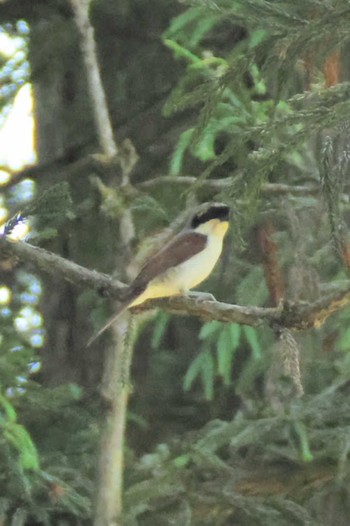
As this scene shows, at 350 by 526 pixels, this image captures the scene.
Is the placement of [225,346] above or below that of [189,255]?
above

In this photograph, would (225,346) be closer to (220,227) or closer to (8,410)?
(220,227)

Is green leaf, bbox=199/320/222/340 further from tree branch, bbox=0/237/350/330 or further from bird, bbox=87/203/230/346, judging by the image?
tree branch, bbox=0/237/350/330

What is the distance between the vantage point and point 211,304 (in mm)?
3084

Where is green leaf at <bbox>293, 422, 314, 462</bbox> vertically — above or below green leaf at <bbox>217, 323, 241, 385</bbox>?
below

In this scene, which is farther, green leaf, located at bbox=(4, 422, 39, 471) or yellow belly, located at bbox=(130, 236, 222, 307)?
yellow belly, located at bbox=(130, 236, 222, 307)

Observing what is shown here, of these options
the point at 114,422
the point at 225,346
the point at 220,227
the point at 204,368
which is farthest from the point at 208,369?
the point at 114,422

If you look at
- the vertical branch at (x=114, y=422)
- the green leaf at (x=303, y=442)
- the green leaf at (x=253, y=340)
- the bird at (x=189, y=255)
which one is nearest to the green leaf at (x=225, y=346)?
the green leaf at (x=253, y=340)

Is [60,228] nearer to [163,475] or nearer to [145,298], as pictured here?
[163,475]

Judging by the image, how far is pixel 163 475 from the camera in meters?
4.43

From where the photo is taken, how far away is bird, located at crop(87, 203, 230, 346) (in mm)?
3982

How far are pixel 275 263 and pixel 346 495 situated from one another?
1.29 metres

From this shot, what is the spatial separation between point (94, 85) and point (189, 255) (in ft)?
2.25

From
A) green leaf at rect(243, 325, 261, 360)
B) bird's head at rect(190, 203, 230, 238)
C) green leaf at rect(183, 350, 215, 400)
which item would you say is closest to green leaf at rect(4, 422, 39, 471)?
bird's head at rect(190, 203, 230, 238)

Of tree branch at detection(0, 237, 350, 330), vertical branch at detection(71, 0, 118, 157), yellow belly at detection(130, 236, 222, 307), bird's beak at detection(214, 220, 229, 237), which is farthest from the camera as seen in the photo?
bird's beak at detection(214, 220, 229, 237)
